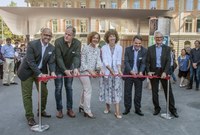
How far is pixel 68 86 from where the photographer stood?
5820 mm

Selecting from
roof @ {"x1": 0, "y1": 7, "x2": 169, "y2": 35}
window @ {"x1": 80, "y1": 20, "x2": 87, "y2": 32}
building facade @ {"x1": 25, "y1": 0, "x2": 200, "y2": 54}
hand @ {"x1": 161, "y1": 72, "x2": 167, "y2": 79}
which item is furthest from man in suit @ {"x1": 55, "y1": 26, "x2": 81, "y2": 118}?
window @ {"x1": 80, "y1": 20, "x2": 87, "y2": 32}

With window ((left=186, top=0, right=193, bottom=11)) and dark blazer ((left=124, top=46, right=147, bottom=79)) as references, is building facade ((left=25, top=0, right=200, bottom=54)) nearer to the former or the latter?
window ((left=186, top=0, right=193, bottom=11))

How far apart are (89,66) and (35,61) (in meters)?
1.15

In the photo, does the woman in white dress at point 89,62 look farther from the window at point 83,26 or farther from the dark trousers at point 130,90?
the window at point 83,26

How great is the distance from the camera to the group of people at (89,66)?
208 inches

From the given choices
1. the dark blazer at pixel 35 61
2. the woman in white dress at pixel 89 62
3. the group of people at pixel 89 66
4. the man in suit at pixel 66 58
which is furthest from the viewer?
the woman in white dress at pixel 89 62

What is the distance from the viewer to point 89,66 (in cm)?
579

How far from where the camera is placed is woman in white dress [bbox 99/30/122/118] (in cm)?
582

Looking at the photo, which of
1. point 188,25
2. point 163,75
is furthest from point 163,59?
point 188,25

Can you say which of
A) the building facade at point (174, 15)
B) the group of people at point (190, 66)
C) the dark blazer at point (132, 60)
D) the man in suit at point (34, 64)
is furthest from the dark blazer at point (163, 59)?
the building facade at point (174, 15)

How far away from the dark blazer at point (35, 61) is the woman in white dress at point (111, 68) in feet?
3.71

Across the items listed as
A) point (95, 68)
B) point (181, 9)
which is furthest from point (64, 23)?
point (95, 68)

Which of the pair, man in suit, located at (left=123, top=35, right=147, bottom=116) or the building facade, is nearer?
man in suit, located at (left=123, top=35, right=147, bottom=116)

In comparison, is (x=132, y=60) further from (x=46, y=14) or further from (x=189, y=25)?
(x=189, y=25)
